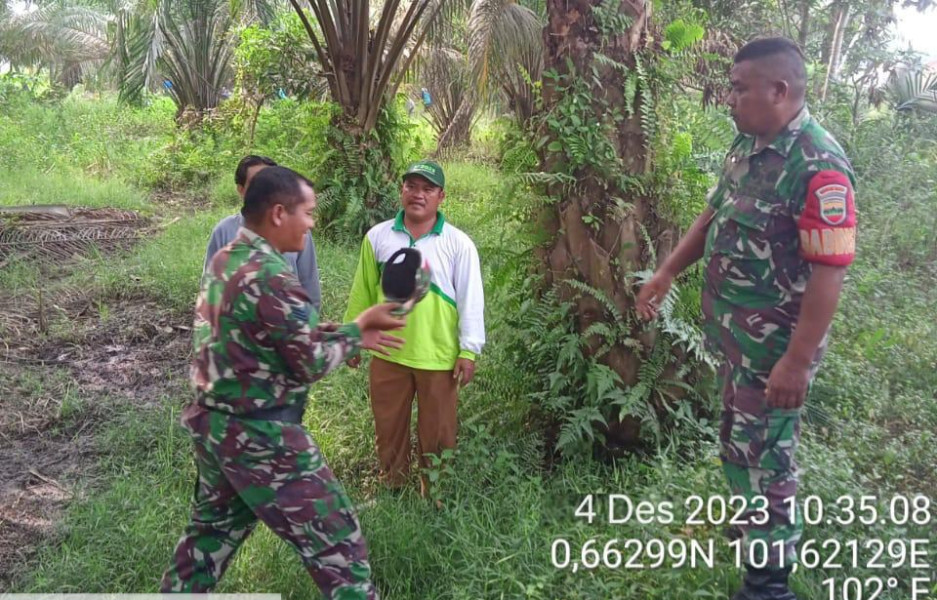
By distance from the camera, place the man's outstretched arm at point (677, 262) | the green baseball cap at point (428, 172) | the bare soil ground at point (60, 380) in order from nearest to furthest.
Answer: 1. the man's outstretched arm at point (677, 262)
2. the green baseball cap at point (428, 172)
3. the bare soil ground at point (60, 380)

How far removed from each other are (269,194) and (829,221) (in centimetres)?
170

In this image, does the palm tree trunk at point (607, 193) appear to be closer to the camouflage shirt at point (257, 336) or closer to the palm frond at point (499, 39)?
the camouflage shirt at point (257, 336)

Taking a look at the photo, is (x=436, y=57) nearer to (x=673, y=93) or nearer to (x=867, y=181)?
(x=867, y=181)

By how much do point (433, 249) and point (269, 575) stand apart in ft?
5.09

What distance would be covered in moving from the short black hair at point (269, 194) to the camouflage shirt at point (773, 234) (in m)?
1.45

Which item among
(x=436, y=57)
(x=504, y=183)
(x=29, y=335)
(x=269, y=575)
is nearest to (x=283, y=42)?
(x=436, y=57)

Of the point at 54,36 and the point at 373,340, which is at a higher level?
the point at 54,36

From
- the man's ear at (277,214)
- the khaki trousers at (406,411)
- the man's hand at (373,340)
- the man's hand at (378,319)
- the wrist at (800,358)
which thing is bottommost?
the khaki trousers at (406,411)

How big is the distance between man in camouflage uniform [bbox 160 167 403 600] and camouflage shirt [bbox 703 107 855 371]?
1144 millimetres

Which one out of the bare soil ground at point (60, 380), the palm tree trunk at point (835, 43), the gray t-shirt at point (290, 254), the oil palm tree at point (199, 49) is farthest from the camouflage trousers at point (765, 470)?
the oil palm tree at point (199, 49)

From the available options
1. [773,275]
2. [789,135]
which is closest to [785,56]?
[789,135]

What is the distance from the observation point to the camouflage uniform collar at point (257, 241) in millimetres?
2336

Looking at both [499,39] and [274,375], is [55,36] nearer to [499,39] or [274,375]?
[499,39]

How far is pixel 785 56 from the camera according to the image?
8.06 ft
